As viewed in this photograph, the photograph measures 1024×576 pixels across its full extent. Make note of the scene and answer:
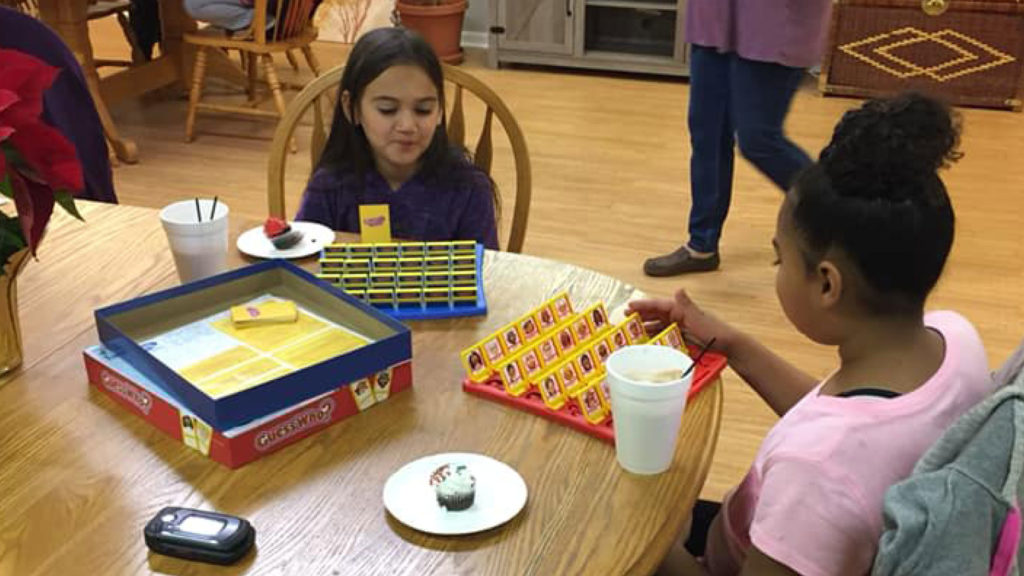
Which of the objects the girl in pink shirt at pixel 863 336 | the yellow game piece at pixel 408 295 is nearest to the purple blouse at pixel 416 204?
the yellow game piece at pixel 408 295

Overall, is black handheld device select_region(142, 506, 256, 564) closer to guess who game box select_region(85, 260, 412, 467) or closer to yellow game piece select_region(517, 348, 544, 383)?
Answer: guess who game box select_region(85, 260, 412, 467)

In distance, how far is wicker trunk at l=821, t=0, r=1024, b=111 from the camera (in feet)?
14.4

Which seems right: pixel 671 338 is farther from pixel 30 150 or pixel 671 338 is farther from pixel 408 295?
pixel 30 150

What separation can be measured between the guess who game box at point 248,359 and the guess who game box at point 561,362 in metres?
0.10

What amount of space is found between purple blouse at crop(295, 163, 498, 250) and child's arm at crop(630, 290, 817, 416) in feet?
2.10

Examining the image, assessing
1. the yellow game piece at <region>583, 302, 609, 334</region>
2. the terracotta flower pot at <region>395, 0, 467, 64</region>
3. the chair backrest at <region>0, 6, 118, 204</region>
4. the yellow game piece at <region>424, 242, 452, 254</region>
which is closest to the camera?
the yellow game piece at <region>583, 302, 609, 334</region>

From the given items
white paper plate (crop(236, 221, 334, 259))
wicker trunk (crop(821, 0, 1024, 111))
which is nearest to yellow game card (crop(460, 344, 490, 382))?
white paper plate (crop(236, 221, 334, 259))

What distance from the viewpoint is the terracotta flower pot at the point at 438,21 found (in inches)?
203

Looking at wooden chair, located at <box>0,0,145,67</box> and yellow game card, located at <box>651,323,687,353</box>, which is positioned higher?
yellow game card, located at <box>651,323,687,353</box>

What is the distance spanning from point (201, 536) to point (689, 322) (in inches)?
25.5

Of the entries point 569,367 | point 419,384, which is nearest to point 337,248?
point 419,384

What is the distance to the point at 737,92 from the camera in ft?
9.33

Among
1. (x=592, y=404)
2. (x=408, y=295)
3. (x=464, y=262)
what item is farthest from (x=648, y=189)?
(x=592, y=404)

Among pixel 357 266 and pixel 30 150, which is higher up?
pixel 30 150
